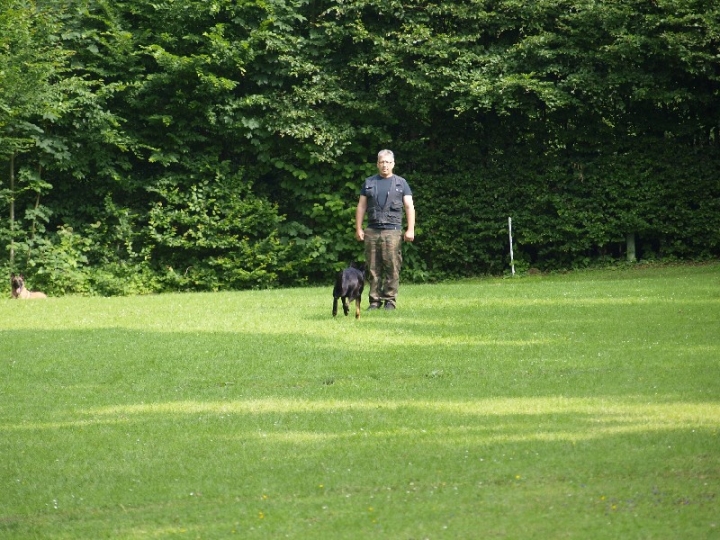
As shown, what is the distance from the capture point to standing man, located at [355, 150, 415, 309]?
51.5ft

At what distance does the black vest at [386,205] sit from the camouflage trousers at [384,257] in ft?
0.43

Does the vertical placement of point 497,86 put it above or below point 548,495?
above

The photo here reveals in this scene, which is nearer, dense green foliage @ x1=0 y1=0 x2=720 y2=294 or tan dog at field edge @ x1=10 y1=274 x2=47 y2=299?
tan dog at field edge @ x1=10 y1=274 x2=47 y2=299

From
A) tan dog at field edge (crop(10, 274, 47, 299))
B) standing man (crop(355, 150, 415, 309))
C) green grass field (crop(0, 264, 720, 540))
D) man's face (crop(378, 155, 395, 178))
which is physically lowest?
green grass field (crop(0, 264, 720, 540))

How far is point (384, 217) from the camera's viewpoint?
15.8 m

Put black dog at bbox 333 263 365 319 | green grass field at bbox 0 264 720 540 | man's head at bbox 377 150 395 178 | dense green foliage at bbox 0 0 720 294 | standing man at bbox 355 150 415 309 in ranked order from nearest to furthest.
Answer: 1. green grass field at bbox 0 264 720 540
2. black dog at bbox 333 263 365 319
3. man's head at bbox 377 150 395 178
4. standing man at bbox 355 150 415 309
5. dense green foliage at bbox 0 0 720 294

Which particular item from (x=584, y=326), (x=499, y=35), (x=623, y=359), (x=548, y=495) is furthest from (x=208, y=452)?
(x=499, y=35)

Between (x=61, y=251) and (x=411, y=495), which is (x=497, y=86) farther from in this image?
(x=411, y=495)

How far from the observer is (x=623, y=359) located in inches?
415

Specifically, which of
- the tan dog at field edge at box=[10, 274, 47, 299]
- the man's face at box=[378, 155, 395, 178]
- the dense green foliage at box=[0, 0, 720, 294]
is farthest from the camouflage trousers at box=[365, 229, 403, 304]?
the tan dog at field edge at box=[10, 274, 47, 299]

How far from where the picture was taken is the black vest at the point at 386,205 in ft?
51.7

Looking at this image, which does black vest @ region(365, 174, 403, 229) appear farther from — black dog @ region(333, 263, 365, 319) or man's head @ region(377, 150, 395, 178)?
black dog @ region(333, 263, 365, 319)

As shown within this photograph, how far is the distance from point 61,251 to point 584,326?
50.7 ft

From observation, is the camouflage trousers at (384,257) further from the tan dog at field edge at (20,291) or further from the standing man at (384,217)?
the tan dog at field edge at (20,291)
